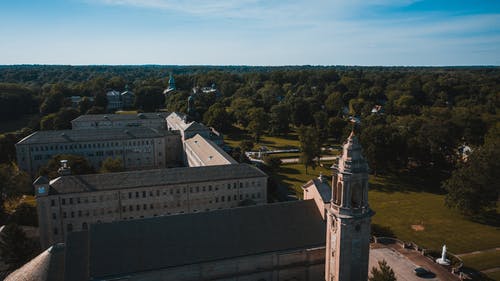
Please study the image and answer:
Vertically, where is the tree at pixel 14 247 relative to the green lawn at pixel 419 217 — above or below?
above

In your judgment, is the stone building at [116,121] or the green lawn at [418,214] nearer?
the green lawn at [418,214]

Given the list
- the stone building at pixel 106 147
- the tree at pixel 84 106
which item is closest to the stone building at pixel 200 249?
the stone building at pixel 106 147

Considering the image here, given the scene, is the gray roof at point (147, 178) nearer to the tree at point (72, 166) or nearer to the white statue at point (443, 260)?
the tree at point (72, 166)

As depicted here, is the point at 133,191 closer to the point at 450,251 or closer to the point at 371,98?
the point at 450,251

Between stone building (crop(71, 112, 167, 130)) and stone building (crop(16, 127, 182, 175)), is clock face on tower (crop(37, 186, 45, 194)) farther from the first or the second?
stone building (crop(71, 112, 167, 130))

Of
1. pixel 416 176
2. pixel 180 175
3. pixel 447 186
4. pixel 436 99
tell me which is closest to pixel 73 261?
pixel 180 175

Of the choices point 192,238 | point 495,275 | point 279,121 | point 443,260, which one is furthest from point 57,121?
point 495,275
